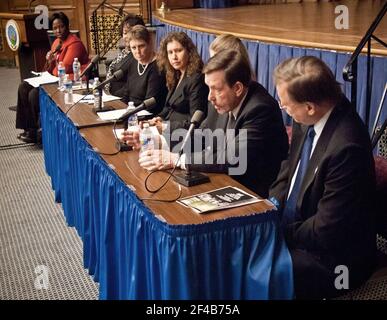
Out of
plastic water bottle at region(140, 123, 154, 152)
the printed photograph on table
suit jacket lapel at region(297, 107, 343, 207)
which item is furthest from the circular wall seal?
suit jacket lapel at region(297, 107, 343, 207)

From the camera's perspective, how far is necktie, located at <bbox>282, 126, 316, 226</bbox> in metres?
1.89

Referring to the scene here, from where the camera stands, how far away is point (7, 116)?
6062 mm

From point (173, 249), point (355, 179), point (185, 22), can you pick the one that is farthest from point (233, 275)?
point (185, 22)

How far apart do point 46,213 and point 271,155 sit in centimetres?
184

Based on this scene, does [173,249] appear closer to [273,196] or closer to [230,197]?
[230,197]

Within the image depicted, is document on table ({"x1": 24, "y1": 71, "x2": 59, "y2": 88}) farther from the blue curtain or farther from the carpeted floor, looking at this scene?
the blue curtain

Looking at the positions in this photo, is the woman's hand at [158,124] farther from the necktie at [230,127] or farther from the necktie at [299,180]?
the necktie at [299,180]

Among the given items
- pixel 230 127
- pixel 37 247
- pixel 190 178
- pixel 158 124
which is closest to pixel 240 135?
pixel 230 127

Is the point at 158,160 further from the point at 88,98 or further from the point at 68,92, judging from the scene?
the point at 68,92

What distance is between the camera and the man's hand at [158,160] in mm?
2070

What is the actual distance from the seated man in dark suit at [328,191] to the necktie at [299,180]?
0.14 ft

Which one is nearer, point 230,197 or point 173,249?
point 173,249
